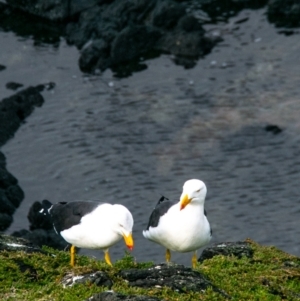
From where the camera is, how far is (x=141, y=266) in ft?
53.4

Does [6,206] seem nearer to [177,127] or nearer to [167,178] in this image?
[167,178]

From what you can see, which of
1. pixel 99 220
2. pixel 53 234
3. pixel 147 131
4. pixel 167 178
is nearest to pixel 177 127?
pixel 147 131

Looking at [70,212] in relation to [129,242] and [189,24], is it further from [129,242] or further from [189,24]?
[189,24]

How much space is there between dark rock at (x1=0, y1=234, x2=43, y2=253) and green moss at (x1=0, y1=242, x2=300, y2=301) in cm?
29

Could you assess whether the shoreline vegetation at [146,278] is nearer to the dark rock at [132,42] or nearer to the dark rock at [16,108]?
the dark rock at [16,108]

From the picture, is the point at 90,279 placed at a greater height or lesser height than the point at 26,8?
greater

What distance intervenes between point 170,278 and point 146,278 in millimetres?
333

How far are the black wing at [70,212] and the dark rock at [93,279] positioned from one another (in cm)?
198

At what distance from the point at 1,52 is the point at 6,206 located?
13092 millimetres

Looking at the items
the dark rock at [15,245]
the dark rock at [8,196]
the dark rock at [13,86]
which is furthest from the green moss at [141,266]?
the dark rock at [13,86]

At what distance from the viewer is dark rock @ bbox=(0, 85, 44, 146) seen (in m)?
40.0

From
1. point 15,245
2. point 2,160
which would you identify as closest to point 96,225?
point 15,245

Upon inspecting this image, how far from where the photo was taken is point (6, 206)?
114 feet

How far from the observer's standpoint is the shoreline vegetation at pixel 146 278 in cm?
1350
